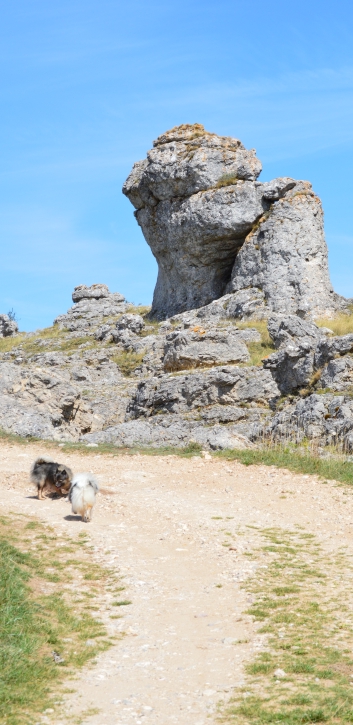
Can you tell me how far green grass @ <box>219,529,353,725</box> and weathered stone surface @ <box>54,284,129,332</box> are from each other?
3216 cm

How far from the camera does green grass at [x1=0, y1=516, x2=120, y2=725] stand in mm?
6137

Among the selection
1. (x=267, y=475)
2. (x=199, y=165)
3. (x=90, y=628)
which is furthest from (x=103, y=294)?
(x=90, y=628)

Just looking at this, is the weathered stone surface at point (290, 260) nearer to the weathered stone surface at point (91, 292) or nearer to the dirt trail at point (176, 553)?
the weathered stone surface at point (91, 292)

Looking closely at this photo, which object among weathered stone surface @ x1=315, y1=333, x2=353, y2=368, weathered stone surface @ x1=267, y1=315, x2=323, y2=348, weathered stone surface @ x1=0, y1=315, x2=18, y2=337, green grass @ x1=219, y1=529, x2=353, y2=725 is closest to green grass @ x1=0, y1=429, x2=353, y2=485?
green grass @ x1=219, y1=529, x2=353, y2=725

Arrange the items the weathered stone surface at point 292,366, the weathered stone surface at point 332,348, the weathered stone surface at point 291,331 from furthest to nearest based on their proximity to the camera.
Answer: the weathered stone surface at point 291,331
the weathered stone surface at point 292,366
the weathered stone surface at point 332,348

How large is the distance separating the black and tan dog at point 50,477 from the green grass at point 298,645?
391cm

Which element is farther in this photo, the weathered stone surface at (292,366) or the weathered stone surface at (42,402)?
the weathered stone surface at (292,366)

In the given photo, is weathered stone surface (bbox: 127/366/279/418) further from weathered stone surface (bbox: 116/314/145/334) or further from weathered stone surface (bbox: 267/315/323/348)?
weathered stone surface (bbox: 116/314/145/334)

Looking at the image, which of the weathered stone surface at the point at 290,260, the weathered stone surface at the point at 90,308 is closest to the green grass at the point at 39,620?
the weathered stone surface at the point at 290,260

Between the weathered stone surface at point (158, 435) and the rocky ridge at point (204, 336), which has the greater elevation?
the rocky ridge at point (204, 336)

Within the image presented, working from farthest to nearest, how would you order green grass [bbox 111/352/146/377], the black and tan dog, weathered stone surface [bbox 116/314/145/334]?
weathered stone surface [bbox 116/314/145/334] < green grass [bbox 111/352/146/377] < the black and tan dog

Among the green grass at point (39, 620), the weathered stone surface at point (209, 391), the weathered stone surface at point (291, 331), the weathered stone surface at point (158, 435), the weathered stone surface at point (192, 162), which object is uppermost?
the weathered stone surface at point (192, 162)

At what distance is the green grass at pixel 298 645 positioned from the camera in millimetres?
5715

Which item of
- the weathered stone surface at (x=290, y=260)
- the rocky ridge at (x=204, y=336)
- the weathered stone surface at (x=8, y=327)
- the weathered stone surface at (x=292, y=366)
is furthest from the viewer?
the weathered stone surface at (x=8, y=327)
